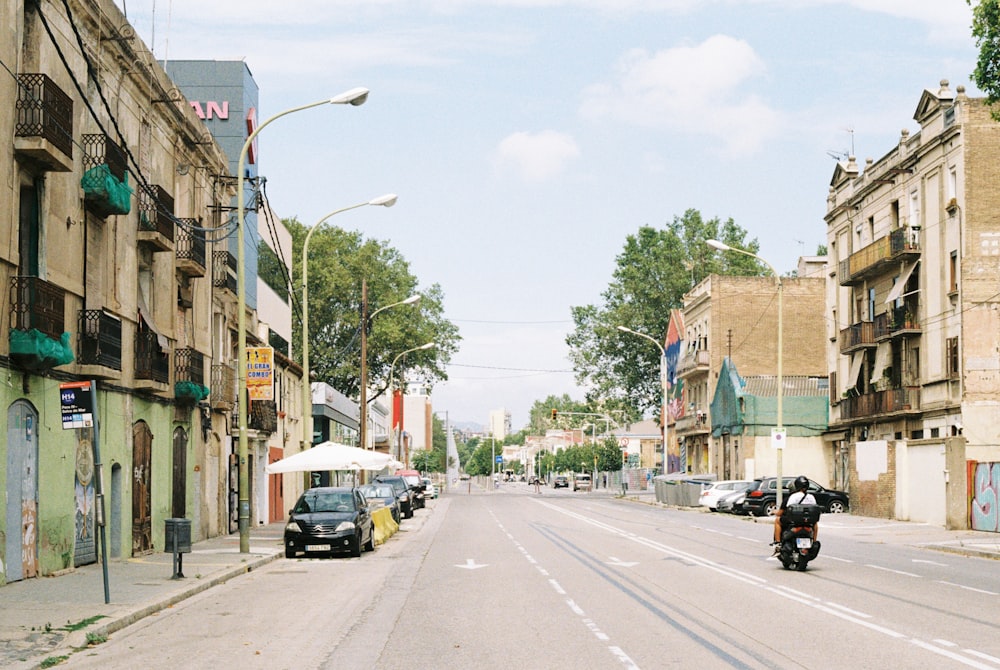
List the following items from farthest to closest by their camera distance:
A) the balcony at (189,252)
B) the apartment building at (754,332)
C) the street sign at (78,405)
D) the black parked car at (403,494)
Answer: the apartment building at (754,332)
the black parked car at (403,494)
the balcony at (189,252)
the street sign at (78,405)

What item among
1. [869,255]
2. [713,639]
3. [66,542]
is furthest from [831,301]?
[713,639]

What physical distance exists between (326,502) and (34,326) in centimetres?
1021

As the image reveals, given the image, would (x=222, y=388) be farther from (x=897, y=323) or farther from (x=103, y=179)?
(x=897, y=323)

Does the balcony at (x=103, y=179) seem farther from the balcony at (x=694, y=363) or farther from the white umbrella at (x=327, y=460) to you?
the balcony at (x=694, y=363)

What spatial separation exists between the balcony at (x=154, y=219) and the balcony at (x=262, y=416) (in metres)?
13.0

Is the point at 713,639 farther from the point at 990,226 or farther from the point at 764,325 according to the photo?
the point at 764,325

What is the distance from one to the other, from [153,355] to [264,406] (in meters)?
15.7

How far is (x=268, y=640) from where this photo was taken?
43.6 feet

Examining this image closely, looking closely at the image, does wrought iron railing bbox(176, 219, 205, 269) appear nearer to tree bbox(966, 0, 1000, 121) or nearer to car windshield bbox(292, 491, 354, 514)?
car windshield bbox(292, 491, 354, 514)

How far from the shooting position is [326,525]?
27.3 m

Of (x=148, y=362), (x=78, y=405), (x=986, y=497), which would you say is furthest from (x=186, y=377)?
(x=986, y=497)

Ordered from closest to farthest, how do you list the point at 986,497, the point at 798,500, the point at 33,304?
the point at 33,304 < the point at 798,500 < the point at 986,497

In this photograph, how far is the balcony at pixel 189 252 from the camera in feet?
101

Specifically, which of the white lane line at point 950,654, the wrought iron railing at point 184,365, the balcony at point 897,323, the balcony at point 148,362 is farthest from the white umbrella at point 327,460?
the balcony at point 897,323
